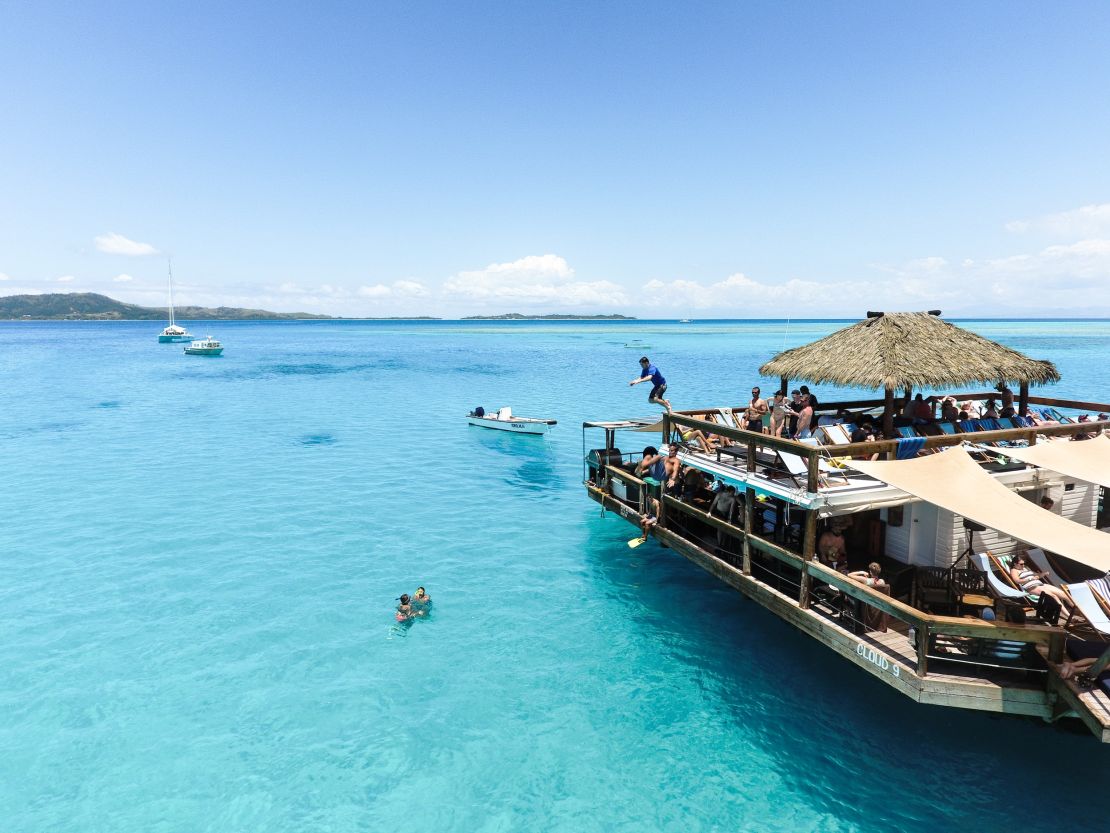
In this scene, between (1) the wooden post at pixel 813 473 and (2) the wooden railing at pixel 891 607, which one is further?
(1) the wooden post at pixel 813 473

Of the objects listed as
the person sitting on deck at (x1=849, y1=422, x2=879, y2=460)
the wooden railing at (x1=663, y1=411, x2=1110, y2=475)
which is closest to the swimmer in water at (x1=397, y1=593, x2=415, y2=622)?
the wooden railing at (x1=663, y1=411, x2=1110, y2=475)

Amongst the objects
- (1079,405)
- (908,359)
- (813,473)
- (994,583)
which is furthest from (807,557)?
(1079,405)

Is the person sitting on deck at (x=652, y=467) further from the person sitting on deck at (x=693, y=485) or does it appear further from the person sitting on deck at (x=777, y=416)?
the person sitting on deck at (x=777, y=416)

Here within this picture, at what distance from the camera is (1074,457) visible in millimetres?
11148

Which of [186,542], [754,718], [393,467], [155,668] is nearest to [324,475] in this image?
[393,467]

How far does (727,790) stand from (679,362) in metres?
94.1

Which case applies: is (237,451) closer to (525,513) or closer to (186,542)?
(186,542)

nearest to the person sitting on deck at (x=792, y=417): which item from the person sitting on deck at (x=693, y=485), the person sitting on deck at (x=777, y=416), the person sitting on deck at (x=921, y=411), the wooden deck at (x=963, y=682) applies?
the person sitting on deck at (x=777, y=416)

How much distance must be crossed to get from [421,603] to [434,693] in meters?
3.12

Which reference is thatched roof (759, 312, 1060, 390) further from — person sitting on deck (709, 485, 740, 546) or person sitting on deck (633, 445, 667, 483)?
person sitting on deck (633, 445, 667, 483)

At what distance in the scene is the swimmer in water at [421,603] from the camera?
47.6 feet

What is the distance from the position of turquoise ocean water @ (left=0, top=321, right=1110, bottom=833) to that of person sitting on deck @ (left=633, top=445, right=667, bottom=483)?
110 inches

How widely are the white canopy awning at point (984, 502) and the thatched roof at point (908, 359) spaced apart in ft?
6.70

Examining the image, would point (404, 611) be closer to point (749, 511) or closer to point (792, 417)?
point (749, 511)
